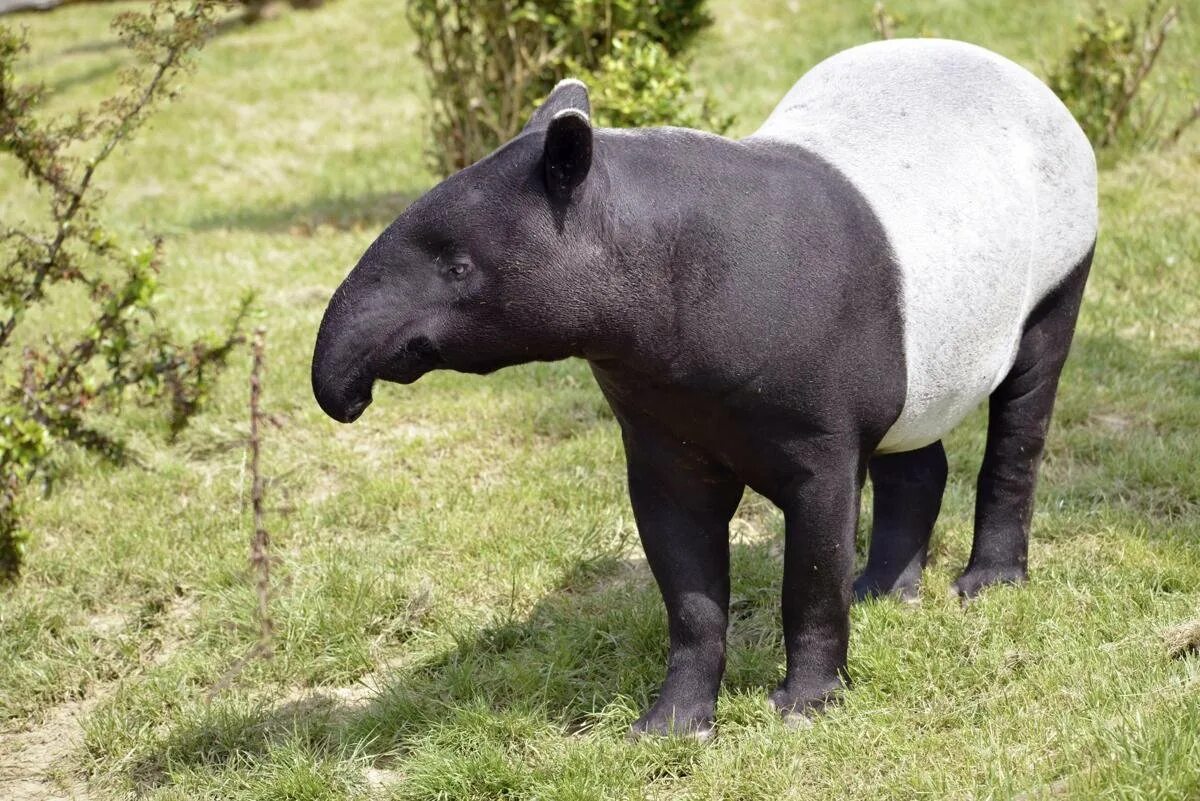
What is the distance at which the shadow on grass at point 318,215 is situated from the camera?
895 cm

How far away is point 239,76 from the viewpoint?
518 inches

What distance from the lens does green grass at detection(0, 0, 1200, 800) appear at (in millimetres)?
3457

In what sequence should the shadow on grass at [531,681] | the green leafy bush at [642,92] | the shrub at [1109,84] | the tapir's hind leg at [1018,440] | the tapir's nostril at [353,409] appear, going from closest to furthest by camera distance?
1. the tapir's nostril at [353,409]
2. the shadow on grass at [531,681]
3. the tapir's hind leg at [1018,440]
4. the green leafy bush at [642,92]
5. the shrub at [1109,84]

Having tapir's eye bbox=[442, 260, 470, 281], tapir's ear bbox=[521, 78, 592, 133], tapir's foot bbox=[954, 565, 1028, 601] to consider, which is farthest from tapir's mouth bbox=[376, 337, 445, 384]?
tapir's foot bbox=[954, 565, 1028, 601]

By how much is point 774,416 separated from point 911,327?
0.48 meters

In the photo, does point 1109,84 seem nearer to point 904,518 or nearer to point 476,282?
point 904,518

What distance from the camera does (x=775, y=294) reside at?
126 inches

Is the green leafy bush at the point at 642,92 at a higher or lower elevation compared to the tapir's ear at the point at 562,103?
lower

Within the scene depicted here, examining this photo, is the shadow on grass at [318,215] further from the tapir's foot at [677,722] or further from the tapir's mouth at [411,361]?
the tapir's mouth at [411,361]

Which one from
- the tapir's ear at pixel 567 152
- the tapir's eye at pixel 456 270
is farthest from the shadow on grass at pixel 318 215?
the tapir's ear at pixel 567 152

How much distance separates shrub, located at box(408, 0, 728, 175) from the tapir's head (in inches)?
194

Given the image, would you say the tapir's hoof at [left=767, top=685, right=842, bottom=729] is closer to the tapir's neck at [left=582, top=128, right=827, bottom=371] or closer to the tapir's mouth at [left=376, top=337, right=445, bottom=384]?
the tapir's neck at [left=582, top=128, right=827, bottom=371]

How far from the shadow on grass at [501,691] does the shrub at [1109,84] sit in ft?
17.6

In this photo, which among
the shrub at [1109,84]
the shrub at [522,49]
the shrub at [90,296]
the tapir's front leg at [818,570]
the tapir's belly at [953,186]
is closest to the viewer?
the tapir's front leg at [818,570]
